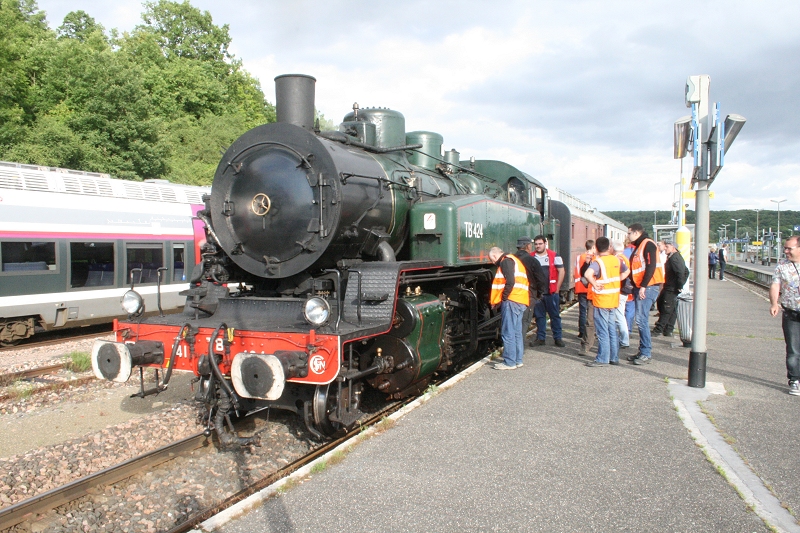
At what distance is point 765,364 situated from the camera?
7.45m

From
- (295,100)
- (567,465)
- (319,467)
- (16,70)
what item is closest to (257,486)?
(319,467)

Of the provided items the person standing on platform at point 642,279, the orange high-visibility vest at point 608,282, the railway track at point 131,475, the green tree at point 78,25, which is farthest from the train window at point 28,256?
the green tree at point 78,25

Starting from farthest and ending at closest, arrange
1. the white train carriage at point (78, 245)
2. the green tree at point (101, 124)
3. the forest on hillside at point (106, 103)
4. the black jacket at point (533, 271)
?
the forest on hillside at point (106, 103)
the green tree at point (101, 124)
the white train carriage at point (78, 245)
the black jacket at point (533, 271)

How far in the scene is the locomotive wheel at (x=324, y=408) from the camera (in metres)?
4.83

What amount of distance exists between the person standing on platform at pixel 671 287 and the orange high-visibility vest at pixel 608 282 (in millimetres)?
2829

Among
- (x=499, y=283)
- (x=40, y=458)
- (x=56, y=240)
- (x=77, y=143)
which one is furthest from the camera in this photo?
(x=77, y=143)

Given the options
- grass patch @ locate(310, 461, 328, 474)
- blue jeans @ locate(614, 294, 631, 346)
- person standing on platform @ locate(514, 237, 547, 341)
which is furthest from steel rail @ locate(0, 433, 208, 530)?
blue jeans @ locate(614, 294, 631, 346)

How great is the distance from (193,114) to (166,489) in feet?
108

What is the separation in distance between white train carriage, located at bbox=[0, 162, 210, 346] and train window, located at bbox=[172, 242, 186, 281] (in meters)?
0.02

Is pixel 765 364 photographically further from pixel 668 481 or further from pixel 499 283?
pixel 668 481

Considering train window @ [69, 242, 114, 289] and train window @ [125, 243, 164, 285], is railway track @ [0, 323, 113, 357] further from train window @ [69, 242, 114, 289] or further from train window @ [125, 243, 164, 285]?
train window @ [125, 243, 164, 285]

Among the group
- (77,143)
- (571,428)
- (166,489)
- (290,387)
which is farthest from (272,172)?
(77,143)

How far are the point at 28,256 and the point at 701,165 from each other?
1067cm

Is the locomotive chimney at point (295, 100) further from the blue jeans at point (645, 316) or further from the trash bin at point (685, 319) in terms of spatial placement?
the trash bin at point (685, 319)
